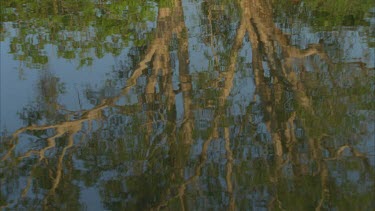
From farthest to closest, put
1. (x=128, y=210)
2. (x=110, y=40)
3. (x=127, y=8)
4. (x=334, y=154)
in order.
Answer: (x=127, y=8) → (x=110, y=40) → (x=334, y=154) → (x=128, y=210)

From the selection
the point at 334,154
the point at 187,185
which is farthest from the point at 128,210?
the point at 334,154

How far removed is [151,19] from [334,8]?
110 inches

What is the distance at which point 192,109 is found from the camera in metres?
6.91

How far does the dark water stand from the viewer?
17.5ft

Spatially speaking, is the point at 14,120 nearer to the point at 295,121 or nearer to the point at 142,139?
the point at 142,139

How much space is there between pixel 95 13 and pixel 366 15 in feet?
13.9

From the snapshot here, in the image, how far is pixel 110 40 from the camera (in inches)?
373

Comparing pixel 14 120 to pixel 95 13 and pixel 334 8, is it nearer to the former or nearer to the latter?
pixel 95 13

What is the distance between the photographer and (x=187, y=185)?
5395mm

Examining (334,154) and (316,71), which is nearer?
(334,154)

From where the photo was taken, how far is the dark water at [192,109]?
533 centimetres

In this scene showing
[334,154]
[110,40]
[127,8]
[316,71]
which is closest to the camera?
[334,154]

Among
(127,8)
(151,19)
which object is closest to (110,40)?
(151,19)

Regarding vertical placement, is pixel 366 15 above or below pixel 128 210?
above
